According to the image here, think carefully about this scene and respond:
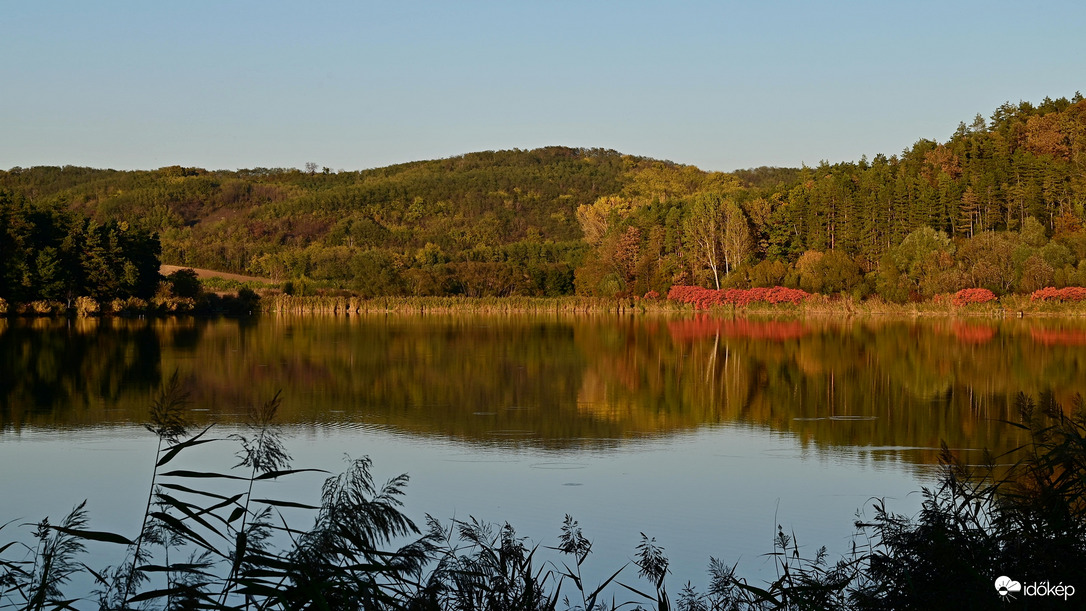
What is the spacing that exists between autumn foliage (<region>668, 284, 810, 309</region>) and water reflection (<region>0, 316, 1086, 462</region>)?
15.9m

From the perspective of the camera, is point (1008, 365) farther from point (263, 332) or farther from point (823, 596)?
point (263, 332)

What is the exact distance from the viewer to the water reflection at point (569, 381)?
38.0 feet

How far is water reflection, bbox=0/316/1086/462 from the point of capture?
11.6 meters

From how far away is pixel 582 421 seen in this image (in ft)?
39.6

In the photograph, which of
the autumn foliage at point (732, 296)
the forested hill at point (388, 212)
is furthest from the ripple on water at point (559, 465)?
the forested hill at point (388, 212)

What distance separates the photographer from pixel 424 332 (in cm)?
2973

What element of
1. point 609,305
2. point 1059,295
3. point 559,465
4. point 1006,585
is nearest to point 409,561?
point 1006,585

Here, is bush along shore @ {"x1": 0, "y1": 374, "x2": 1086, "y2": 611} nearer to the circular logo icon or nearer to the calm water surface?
the circular logo icon

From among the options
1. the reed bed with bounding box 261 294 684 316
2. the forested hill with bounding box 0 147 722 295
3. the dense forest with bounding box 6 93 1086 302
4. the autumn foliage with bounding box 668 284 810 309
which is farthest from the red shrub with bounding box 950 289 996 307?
the forested hill with bounding box 0 147 722 295

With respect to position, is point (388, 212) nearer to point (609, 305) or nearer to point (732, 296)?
point (609, 305)

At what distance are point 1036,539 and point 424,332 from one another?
26.7m

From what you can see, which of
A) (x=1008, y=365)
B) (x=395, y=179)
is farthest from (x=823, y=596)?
(x=395, y=179)

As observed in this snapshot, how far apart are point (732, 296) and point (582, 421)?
36.2 m

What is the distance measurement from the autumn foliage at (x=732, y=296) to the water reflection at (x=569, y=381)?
15922 millimetres
